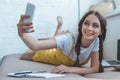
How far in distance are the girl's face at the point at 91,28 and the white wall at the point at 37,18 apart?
1.25 m

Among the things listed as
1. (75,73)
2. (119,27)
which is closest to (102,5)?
(119,27)

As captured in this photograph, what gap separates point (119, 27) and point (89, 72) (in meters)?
0.89

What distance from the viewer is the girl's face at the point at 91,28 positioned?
1672 millimetres

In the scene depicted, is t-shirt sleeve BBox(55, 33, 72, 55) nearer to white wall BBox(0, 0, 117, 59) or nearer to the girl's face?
the girl's face

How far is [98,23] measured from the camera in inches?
67.1

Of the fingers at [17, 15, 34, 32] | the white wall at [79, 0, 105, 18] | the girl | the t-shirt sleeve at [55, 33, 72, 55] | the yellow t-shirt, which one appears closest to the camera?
the fingers at [17, 15, 34, 32]

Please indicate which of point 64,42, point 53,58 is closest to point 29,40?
point 64,42

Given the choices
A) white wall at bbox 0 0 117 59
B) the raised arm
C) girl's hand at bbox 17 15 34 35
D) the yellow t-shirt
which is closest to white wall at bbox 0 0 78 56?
white wall at bbox 0 0 117 59

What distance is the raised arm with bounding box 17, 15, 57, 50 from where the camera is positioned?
4.46 ft

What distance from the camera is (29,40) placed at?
1.51m

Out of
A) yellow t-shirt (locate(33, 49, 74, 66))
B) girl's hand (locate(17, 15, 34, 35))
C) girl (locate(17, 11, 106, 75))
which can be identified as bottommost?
yellow t-shirt (locate(33, 49, 74, 66))

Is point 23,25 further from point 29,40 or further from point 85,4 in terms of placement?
point 85,4

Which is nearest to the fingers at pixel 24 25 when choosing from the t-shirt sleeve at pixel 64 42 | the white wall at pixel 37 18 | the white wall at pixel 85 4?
the t-shirt sleeve at pixel 64 42

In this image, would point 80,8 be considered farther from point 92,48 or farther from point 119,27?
point 92,48
